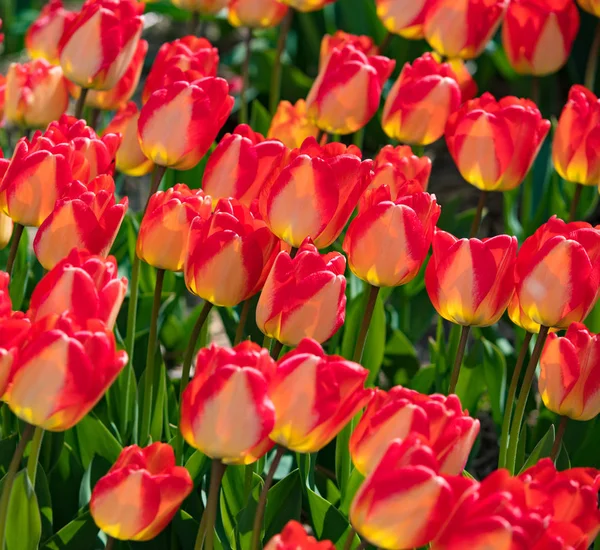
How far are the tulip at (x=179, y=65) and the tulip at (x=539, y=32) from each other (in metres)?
0.59

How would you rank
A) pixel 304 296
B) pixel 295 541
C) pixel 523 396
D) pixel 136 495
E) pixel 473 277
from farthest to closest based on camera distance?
pixel 523 396, pixel 473 277, pixel 304 296, pixel 136 495, pixel 295 541

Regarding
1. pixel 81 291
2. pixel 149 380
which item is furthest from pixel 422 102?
pixel 81 291

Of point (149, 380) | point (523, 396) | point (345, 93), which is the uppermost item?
point (345, 93)

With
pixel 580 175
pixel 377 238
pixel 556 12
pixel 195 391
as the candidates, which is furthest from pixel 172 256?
pixel 556 12

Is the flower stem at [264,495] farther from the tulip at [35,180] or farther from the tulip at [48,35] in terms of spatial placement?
the tulip at [48,35]

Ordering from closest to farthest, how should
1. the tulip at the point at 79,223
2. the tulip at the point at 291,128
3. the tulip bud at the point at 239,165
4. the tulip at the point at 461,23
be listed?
the tulip at the point at 79,223
the tulip bud at the point at 239,165
the tulip at the point at 291,128
the tulip at the point at 461,23

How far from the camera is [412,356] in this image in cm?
187

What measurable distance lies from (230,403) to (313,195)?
41 centimetres

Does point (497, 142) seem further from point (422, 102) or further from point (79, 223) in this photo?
point (79, 223)

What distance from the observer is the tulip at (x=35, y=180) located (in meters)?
1.25

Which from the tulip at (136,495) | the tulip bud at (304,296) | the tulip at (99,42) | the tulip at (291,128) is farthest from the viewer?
the tulip at (291,128)

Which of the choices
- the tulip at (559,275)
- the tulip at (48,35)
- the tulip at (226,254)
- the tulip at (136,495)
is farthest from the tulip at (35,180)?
the tulip at (48,35)

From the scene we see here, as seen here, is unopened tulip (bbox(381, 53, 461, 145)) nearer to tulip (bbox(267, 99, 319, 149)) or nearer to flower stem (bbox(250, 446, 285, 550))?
tulip (bbox(267, 99, 319, 149))

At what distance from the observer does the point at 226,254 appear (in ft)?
3.65
